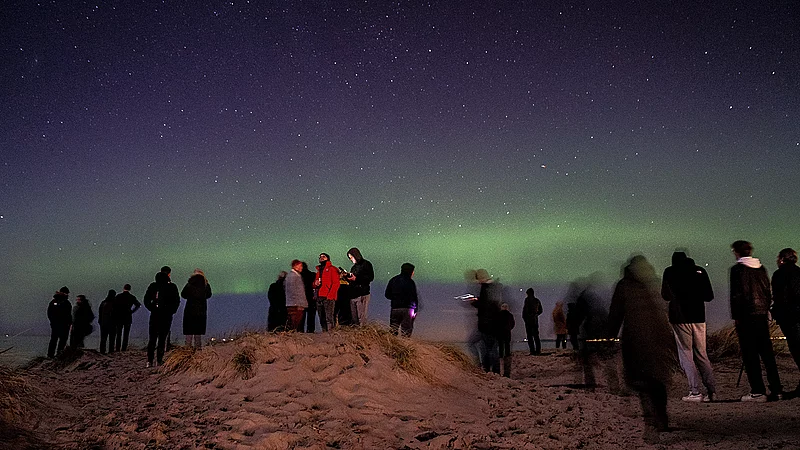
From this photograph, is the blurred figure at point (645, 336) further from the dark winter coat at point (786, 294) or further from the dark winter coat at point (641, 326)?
the dark winter coat at point (786, 294)

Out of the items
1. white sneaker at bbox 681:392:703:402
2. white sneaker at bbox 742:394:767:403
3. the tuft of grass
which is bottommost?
white sneaker at bbox 681:392:703:402

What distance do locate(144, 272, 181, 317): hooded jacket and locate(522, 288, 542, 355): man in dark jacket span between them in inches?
375

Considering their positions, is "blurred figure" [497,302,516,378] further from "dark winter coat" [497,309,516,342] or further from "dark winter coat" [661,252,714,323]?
"dark winter coat" [661,252,714,323]

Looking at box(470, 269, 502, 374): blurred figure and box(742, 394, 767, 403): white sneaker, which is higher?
box(470, 269, 502, 374): blurred figure

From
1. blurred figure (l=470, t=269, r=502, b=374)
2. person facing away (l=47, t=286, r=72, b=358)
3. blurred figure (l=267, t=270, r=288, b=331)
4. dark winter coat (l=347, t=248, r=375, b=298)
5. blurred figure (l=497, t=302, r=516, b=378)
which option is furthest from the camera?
person facing away (l=47, t=286, r=72, b=358)

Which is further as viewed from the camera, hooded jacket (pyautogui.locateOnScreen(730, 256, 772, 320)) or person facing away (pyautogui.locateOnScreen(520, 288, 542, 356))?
person facing away (pyautogui.locateOnScreen(520, 288, 542, 356))

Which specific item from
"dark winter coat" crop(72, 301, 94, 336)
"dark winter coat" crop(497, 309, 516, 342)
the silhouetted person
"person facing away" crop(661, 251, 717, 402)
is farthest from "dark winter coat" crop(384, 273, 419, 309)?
"dark winter coat" crop(72, 301, 94, 336)

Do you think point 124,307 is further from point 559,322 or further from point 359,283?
point 559,322

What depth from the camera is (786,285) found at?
27.5ft

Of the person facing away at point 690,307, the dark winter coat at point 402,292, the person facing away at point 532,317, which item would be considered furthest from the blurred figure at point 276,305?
the person facing away at point 690,307

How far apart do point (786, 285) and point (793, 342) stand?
82 centimetres

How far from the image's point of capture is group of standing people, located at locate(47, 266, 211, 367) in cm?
1182

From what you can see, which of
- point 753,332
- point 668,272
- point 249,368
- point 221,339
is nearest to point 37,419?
point 249,368

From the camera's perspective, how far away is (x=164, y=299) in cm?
1180
